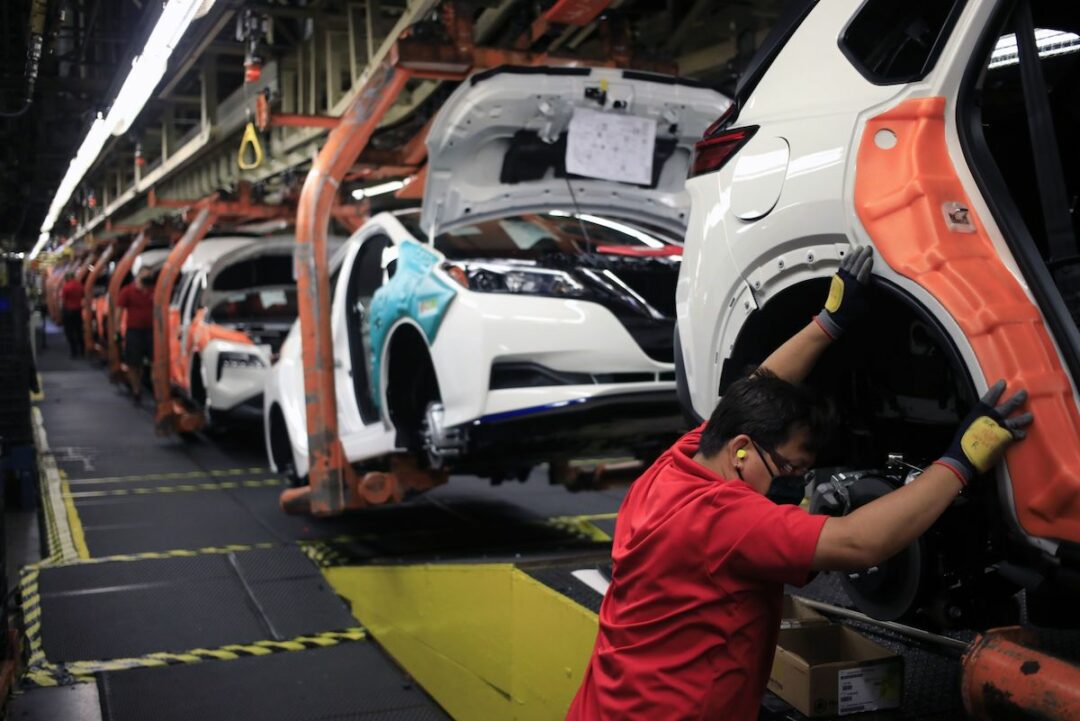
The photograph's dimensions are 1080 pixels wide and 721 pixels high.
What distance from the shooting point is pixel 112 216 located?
22078mm

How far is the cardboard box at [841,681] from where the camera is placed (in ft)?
7.84

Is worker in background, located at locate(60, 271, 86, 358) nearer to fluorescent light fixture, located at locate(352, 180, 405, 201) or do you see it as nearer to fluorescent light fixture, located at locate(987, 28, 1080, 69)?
fluorescent light fixture, located at locate(352, 180, 405, 201)

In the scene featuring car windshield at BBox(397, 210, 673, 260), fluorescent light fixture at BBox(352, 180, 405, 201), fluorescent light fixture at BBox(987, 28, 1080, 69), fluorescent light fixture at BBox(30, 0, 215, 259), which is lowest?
car windshield at BBox(397, 210, 673, 260)

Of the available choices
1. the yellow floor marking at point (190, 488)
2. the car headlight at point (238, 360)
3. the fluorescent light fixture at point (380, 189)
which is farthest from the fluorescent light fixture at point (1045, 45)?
the fluorescent light fixture at point (380, 189)

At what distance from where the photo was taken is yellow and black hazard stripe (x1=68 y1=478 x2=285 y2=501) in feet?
26.2

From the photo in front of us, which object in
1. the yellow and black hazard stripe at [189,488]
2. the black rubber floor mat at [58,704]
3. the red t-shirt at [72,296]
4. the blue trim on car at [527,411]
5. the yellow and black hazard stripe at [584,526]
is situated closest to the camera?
the black rubber floor mat at [58,704]

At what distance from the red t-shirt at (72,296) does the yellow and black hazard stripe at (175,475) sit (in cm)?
1445

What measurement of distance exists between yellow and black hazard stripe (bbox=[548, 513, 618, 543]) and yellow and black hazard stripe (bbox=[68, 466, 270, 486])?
3.08 m

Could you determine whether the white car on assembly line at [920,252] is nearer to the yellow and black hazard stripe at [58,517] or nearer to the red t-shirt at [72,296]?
the yellow and black hazard stripe at [58,517]

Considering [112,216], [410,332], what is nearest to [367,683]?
[410,332]

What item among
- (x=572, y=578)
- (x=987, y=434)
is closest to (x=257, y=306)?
(x=572, y=578)

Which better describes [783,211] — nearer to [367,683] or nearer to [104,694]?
[367,683]

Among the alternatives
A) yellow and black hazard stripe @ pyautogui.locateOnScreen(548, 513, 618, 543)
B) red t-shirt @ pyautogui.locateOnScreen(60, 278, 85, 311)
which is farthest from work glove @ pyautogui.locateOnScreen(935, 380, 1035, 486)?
red t-shirt @ pyautogui.locateOnScreen(60, 278, 85, 311)

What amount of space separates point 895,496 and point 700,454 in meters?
0.41
